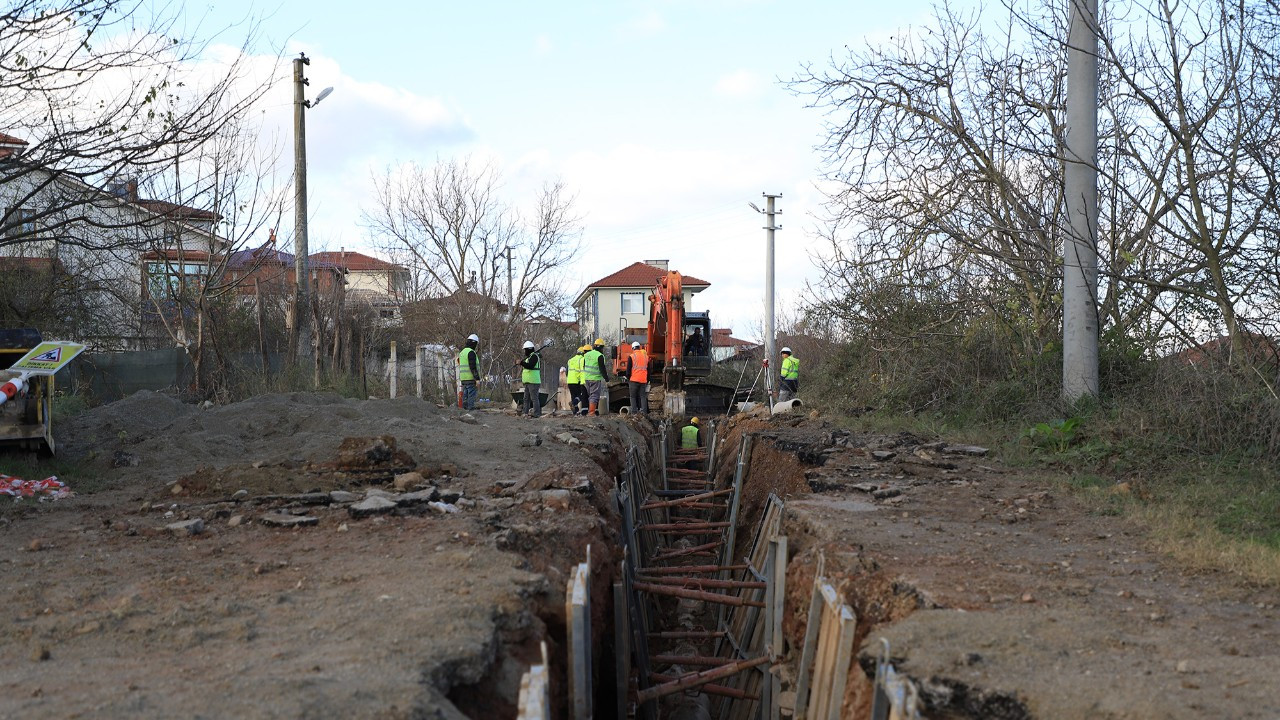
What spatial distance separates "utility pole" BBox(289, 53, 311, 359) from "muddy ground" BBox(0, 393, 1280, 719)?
733 cm

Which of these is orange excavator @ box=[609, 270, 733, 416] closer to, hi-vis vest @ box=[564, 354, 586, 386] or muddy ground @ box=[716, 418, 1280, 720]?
hi-vis vest @ box=[564, 354, 586, 386]

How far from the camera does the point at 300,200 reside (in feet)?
→ 56.2

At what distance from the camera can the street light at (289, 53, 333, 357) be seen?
1708 cm

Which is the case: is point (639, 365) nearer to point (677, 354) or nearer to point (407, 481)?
point (677, 354)

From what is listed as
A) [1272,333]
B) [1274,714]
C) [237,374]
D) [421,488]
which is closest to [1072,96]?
[1272,333]

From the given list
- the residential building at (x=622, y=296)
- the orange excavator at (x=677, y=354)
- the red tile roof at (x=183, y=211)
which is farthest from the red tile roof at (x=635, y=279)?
the red tile roof at (x=183, y=211)

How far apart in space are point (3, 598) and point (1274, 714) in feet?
18.5

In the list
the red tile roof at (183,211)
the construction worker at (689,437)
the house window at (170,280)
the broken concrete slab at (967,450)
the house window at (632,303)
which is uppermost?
the house window at (632,303)

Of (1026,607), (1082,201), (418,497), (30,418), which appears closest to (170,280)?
(30,418)

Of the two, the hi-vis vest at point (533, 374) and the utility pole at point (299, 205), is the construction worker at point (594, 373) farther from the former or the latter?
the utility pole at point (299, 205)

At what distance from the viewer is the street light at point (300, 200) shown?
56.0 feet

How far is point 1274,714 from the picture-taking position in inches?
139

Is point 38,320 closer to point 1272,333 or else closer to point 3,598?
point 3,598

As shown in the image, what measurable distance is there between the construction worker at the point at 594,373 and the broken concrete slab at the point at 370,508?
12.1 m
